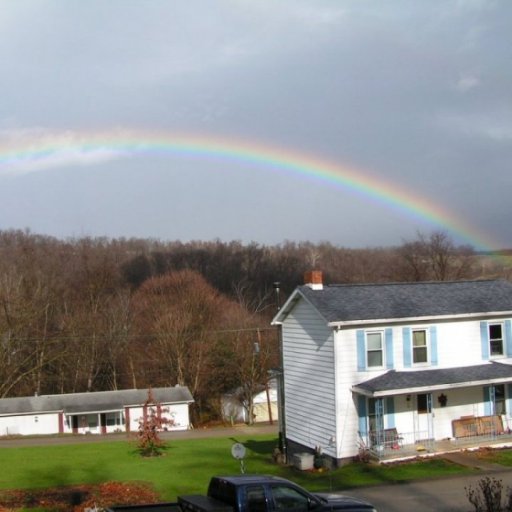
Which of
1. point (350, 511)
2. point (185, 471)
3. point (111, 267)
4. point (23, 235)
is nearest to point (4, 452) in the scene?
point (185, 471)

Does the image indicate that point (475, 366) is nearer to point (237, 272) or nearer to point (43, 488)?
point (43, 488)

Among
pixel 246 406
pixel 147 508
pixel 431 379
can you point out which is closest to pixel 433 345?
pixel 431 379

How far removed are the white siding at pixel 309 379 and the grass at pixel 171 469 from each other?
1.89m

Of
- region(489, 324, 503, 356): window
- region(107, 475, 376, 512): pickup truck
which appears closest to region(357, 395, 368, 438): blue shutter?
region(489, 324, 503, 356): window

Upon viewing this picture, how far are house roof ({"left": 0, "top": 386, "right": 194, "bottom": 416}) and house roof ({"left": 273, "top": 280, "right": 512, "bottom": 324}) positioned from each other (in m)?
26.7

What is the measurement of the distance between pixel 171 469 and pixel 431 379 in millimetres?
10709

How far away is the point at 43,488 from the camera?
23.2m

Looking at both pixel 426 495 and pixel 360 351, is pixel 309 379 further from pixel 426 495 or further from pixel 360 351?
pixel 426 495

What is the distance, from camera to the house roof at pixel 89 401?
5353cm

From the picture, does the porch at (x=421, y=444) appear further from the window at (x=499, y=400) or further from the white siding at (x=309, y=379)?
the white siding at (x=309, y=379)

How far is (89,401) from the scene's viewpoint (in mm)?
55188

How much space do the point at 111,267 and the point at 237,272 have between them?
87.2ft

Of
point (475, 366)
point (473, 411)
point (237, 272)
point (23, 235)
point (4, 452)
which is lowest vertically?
point (4, 452)

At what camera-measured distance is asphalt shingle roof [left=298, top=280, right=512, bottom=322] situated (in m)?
27.5
